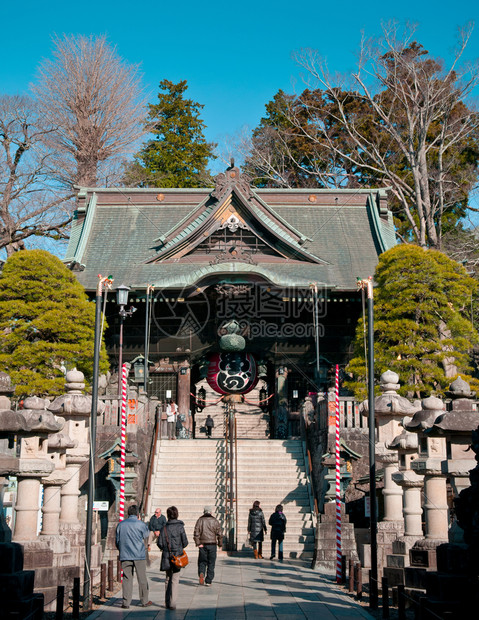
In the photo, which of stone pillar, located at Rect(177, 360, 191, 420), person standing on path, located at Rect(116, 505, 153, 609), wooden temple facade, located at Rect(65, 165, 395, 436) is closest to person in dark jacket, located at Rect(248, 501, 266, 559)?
person standing on path, located at Rect(116, 505, 153, 609)

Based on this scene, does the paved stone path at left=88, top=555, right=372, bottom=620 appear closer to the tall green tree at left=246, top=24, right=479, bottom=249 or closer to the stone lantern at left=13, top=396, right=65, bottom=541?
the stone lantern at left=13, top=396, right=65, bottom=541

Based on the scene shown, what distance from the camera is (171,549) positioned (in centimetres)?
1276

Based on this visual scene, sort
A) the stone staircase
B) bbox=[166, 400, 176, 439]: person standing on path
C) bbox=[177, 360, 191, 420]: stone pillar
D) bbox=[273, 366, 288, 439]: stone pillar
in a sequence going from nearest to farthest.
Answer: the stone staircase → bbox=[166, 400, 176, 439]: person standing on path → bbox=[273, 366, 288, 439]: stone pillar → bbox=[177, 360, 191, 420]: stone pillar

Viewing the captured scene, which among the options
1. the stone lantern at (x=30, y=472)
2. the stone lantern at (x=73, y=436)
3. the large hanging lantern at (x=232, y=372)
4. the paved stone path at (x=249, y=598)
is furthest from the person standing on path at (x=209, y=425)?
the stone lantern at (x=30, y=472)

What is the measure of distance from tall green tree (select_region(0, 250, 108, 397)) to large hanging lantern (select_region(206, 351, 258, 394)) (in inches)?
195

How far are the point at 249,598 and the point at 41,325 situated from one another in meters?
14.7

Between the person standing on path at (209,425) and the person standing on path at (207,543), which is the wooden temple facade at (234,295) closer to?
the person standing on path at (209,425)

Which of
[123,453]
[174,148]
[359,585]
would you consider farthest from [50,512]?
[174,148]

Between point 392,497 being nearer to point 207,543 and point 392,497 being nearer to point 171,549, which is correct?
point 207,543

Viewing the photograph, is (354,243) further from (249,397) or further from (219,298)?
(249,397)

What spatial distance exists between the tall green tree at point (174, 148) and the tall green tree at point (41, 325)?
76.0 ft

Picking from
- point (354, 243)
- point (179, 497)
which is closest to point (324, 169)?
point (354, 243)

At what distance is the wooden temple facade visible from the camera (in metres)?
29.5

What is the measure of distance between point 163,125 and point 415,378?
3154cm
